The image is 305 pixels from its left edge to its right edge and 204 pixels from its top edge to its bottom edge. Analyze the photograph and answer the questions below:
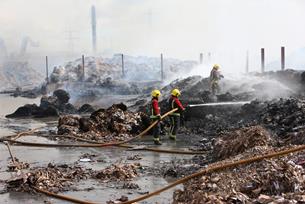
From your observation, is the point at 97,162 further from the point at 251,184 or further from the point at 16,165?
the point at 251,184

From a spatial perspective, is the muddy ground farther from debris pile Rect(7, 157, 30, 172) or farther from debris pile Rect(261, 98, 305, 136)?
debris pile Rect(7, 157, 30, 172)

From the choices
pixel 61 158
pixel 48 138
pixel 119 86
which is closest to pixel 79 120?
pixel 48 138

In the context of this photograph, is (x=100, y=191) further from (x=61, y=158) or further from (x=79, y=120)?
(x=79, y=120)

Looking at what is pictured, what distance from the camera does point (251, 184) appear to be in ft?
19.9

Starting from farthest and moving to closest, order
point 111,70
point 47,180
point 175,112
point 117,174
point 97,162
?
point 111,70 < point 175,112 < point 97,162 < point 117,174 < point 47,180

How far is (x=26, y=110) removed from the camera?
81.9ft

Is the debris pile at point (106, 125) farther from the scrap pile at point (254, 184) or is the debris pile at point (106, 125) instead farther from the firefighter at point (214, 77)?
the scrap pile at point (254, 184)

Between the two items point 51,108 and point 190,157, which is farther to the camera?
point 51,108

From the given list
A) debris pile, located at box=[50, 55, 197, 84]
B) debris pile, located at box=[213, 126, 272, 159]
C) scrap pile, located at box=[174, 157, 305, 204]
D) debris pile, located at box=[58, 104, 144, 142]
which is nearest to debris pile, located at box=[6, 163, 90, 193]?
scrap pile, located at box=[174, 157, 305, 204]

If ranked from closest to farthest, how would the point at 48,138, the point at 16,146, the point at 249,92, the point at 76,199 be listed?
the point at 76,199 < the point at 16,146 < the point at 48,138 < the point at 249,92

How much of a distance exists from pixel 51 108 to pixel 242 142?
17.2 meters

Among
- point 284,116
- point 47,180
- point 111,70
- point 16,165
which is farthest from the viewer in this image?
point 111,70

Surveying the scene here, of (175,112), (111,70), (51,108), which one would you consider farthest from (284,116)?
(111,70)

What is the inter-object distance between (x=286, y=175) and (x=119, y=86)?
35596mm
